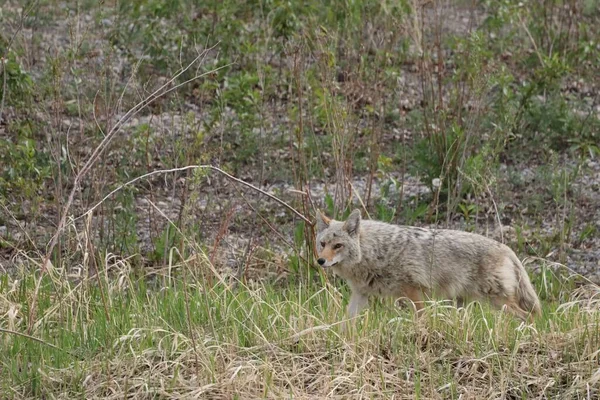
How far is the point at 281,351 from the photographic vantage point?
6.13 meters

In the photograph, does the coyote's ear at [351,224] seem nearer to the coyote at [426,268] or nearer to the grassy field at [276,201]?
the coyote at [426,268]

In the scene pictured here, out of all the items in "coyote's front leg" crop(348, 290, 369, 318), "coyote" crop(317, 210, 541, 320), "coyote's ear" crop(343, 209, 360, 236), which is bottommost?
"coyote's front leg" crop(348, 290, 369, 318)

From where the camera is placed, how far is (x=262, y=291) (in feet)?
25.4

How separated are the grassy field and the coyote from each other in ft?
0.57

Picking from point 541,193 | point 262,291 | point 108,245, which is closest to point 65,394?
point 262,291

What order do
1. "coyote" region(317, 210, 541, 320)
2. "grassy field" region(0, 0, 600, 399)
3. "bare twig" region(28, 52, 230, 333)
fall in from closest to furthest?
"bare twig" region(28, 52, 230, 333) < "grassy field" region(0, 0, 600, 399) < "coyote" region(317, 210, 541, 320)

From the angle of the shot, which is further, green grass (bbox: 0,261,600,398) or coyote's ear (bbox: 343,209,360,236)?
coyote's ear (bbox: 343,209,360,236)

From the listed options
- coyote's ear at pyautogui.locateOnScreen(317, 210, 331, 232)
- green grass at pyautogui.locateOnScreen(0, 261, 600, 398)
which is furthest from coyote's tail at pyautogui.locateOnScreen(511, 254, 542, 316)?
coyote's ear at pyautogui.locateOnScreen(317, 210, 331, 232)

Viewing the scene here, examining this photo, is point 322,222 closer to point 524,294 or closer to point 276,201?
point 524,294

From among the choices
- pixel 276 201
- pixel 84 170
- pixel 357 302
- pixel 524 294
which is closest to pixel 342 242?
pixel 357 302

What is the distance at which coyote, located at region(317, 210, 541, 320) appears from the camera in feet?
24.6

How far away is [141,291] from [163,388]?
1793mm

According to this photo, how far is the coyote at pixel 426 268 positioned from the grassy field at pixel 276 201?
17cm

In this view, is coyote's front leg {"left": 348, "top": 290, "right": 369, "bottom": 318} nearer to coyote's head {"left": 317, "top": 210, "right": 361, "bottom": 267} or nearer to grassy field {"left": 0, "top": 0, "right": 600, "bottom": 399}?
grassy field {"left": 0, "top": 0, "right": 600, "bottom": 399}
